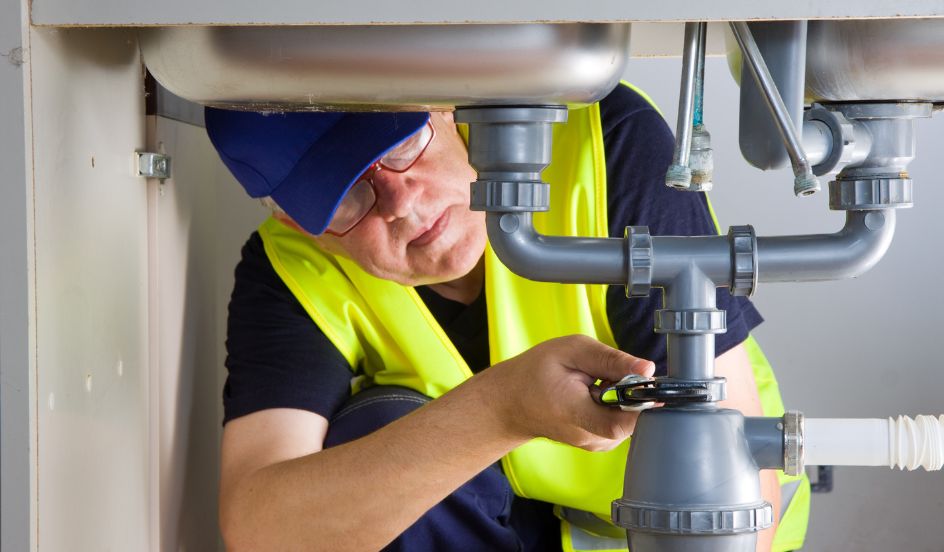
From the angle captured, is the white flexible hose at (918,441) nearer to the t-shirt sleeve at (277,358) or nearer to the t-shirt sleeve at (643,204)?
the t-shirt sleeve at (643,204)

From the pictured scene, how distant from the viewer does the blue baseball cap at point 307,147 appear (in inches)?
30.5

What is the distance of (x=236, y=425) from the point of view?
1037 mm

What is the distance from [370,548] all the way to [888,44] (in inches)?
22.7

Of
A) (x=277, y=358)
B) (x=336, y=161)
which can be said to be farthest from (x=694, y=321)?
(x=277, y=358)

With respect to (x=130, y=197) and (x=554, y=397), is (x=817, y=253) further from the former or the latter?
(x=130, y=197)

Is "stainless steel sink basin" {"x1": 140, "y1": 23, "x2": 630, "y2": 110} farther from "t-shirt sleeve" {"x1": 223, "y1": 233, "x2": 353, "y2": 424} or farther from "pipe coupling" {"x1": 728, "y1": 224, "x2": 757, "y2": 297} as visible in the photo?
"t-shirt sleeve" {"x1": 223, "y1": 233, "x2": 353, "y2": 424}

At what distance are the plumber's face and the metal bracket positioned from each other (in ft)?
0.48

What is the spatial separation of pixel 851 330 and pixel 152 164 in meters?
0.86

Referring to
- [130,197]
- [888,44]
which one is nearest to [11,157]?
[130,197]

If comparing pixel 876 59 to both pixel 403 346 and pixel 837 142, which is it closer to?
pixel 837 142

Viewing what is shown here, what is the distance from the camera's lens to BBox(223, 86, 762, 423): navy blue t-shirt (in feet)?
3.01

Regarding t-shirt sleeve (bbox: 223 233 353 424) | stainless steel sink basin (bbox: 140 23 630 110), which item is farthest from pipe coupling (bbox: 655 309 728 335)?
t-shirt sleeve (bbox: 223 233 353 424)

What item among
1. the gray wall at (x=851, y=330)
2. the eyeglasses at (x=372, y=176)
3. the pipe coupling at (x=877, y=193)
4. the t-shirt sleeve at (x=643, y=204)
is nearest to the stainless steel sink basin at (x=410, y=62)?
the pipe coupling at (x=877, y=193)

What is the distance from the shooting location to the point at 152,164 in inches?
33.3
